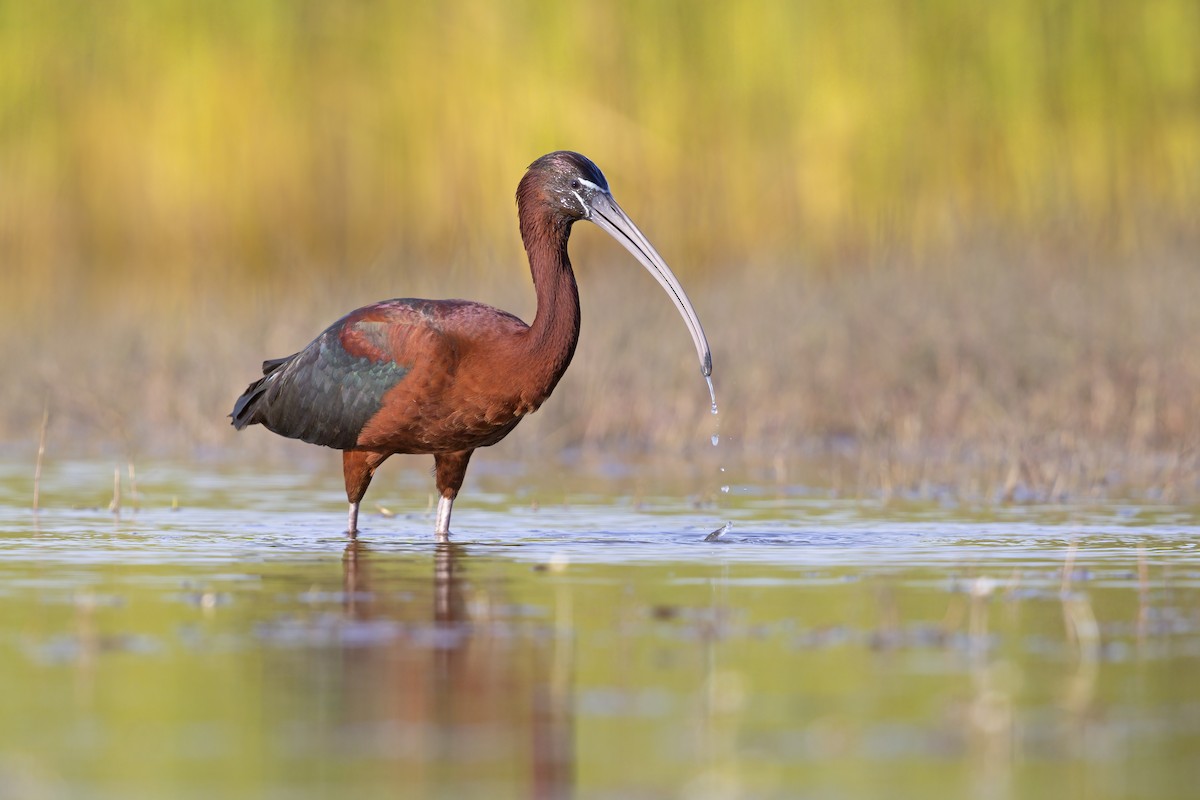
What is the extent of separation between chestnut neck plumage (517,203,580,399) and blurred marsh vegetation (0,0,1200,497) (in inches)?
107

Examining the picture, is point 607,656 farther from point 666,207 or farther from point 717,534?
point 666,207

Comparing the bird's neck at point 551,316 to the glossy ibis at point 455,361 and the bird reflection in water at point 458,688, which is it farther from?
the bird reflection in water at point 458,688

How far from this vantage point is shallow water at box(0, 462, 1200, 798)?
4367 millimetres

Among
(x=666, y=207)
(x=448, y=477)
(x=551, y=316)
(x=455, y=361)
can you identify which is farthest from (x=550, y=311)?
(x=666, y=207)

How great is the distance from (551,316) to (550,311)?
3 centimetres

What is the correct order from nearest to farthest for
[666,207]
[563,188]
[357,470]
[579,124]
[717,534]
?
[717,534] < [563,188] < [357,470] < [666,207] < [579,124]

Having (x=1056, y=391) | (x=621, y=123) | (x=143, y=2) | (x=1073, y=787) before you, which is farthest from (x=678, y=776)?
(x=143, y=2)

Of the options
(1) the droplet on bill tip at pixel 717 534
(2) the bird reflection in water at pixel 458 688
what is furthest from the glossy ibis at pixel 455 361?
(2) the bird reflection in water at pixel 458 688

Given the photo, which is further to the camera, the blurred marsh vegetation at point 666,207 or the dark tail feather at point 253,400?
the blurred marsh vegetation at point 666,207

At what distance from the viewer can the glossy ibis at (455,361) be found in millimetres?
8508

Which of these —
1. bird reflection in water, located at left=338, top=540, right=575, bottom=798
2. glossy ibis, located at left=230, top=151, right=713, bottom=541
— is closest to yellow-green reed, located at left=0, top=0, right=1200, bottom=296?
glossy ibis, located at left=230, top=151, right=713, bottom=541

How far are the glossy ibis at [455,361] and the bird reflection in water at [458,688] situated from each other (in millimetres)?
1512

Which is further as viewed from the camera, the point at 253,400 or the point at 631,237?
the point at 253,400

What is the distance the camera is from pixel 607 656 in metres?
5.64
